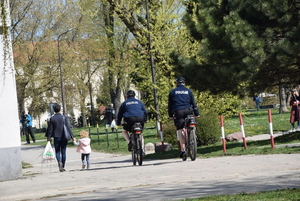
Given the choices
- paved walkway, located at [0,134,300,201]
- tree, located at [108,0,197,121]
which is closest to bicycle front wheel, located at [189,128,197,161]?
paved walkway, located at [0,134,300,201]

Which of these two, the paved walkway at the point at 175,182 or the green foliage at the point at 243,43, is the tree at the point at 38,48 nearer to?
the green foliage at the point at 243,43

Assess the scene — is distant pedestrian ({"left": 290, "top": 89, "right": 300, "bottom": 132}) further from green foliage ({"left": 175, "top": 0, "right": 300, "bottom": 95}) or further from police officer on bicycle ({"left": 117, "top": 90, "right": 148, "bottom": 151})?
police officer on bicycle ({"left": 117, "top": 90, "right": 148, "bottom": 151})

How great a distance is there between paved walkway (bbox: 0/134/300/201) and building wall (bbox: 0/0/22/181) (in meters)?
0.76

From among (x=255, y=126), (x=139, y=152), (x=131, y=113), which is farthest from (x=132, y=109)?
(x=255, y=126)

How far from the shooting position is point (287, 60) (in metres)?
16.6

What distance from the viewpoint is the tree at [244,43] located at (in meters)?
16.3

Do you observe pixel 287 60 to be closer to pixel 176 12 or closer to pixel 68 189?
pixel 68 189

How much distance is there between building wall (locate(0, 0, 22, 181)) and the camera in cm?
1441

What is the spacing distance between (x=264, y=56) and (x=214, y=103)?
26.7 feet

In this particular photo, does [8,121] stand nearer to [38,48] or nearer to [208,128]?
[208,128]

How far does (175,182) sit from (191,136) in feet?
14.2

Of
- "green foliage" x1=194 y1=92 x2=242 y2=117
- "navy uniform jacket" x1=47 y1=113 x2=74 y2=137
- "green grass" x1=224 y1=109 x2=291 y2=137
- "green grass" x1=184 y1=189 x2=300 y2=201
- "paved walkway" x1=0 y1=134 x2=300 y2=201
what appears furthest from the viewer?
"green grass" x1=224 y1=109 x2=291 y2=137

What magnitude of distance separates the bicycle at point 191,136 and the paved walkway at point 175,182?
845mm

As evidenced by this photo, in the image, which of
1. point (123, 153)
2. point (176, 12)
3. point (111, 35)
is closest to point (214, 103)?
point (123, 153)
